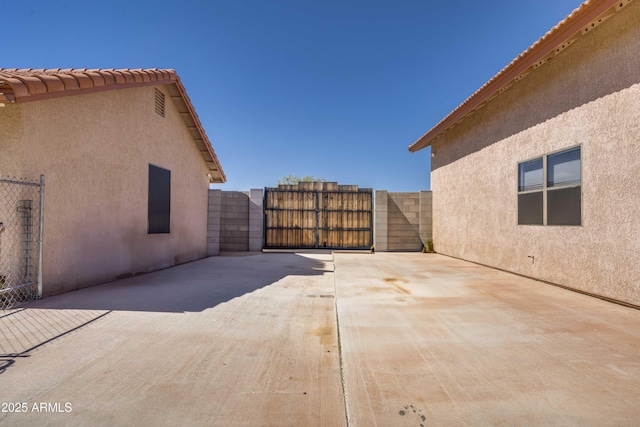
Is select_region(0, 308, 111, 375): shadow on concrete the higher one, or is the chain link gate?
the chain link gate

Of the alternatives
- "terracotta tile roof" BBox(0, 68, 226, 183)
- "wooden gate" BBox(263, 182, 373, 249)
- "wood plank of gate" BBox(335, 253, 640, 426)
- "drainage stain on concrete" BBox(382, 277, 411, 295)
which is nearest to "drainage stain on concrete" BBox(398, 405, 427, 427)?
"wood plank of gate" BBox(335, 253, 640, 426)

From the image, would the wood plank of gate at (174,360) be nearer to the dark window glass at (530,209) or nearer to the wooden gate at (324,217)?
the dark window glass at (530,209)

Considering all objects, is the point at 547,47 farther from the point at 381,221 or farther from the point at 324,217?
the point at 324,217

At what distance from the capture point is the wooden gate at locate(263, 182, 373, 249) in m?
12.1

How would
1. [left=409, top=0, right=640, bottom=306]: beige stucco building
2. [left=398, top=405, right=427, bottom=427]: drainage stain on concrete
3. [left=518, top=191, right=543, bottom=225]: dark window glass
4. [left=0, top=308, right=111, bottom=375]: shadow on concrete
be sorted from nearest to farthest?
[left=398, top=405, right=427, bottom=427]: drainage stain on concrete, [left=0, top=308, right=111, bottom=375]: shadow on concrete, [left=409, top=0, right=640, bottom=306]: beige stucco building, [left=518, top=191, right=543, bottom=225]: dark window glass

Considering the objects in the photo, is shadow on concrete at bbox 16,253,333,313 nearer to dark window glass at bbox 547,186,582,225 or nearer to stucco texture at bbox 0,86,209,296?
stucco texture at bbox 0,86,209,296

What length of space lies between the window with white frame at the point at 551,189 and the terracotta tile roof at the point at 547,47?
68.6 inches

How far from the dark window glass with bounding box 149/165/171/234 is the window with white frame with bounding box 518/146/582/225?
27.5 ft

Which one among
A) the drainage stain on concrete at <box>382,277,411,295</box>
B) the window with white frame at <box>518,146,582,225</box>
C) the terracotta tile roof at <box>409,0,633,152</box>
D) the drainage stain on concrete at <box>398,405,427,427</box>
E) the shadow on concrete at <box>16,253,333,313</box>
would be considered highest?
the terracotta tile roof at <box>409,0,633,152</box>

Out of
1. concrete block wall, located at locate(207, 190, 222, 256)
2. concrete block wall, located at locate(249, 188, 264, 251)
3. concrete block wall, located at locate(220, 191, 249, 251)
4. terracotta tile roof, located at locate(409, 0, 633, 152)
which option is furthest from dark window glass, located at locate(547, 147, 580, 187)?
concrete block wall, located at locate(207, 190, 222, 256)

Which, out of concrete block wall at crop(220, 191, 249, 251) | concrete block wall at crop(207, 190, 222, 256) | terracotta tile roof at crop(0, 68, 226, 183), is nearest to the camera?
terracotta tile roof at crop(0, 68, 226, 183)

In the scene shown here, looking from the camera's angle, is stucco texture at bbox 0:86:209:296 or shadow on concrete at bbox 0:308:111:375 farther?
stucco texture at bbox 0:86:209:296

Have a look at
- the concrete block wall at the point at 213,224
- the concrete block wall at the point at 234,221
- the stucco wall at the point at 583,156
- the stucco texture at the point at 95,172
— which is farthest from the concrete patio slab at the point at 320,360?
the concrete block wall at the point at 234,221

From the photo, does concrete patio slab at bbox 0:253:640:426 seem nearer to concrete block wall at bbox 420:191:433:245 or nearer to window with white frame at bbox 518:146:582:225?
window with white frame at bbox 518:146:582:225
